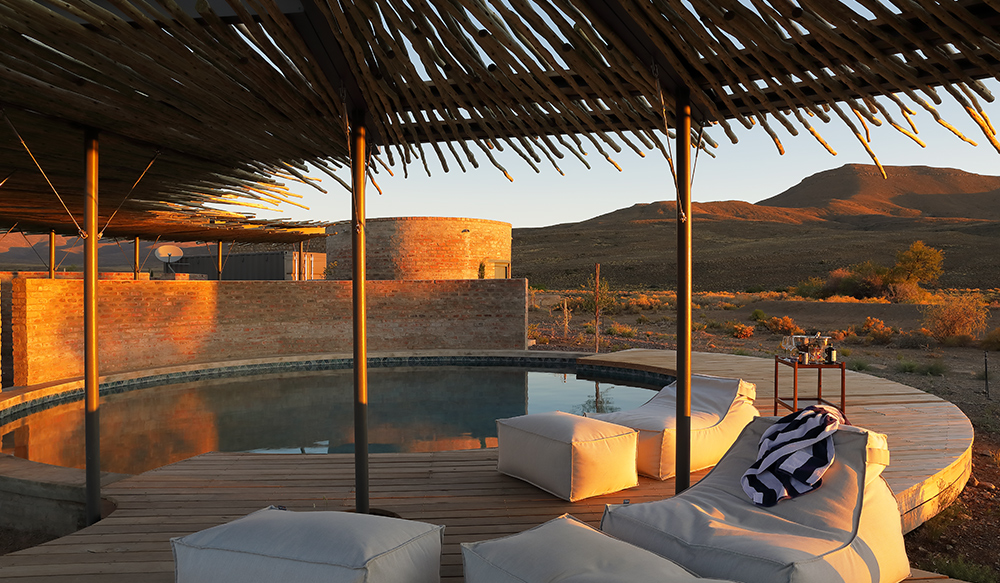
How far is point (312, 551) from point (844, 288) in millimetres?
28219

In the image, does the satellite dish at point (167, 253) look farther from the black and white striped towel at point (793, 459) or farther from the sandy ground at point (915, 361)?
the black and white striped towel at point (793, 459)

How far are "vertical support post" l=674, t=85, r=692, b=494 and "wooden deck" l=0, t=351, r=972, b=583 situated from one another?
2.24 ft

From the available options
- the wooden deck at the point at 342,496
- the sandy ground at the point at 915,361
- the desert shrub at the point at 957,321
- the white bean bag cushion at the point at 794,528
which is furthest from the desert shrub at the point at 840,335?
the white bean bag cushion at the point at 794,528

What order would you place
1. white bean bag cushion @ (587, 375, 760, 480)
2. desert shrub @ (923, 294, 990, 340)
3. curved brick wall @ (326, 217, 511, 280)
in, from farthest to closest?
curved brick wall @ (326, 217, 511, 280) → desert shrub @ (923, 294, 990, 340) → white bean bag cushion @ (587, 375, 760, 480)

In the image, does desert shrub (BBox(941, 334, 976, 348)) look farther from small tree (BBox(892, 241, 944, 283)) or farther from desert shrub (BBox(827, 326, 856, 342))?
small tree (BBox(892, 241, 944, 283))

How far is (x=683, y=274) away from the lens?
3254 millimetres

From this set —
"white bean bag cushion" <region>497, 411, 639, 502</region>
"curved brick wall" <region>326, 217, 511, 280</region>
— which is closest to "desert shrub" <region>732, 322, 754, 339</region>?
"curved brick wall" <region>326, 217, 511, 280</region>

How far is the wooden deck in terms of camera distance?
2.92m

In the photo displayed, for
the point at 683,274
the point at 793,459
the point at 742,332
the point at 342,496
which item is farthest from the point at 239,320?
the point at 742,332

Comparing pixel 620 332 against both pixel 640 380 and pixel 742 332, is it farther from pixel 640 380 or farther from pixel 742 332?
pixel 640 380

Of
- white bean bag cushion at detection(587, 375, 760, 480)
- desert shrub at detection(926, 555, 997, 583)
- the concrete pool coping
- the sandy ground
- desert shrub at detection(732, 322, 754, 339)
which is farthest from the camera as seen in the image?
desert shrub at detection(732, 322, 754, 339)

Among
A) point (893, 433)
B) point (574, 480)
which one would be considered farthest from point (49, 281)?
point (893, 433)

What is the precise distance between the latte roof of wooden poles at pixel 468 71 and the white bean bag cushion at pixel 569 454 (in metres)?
1.73

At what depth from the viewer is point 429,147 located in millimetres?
4027
